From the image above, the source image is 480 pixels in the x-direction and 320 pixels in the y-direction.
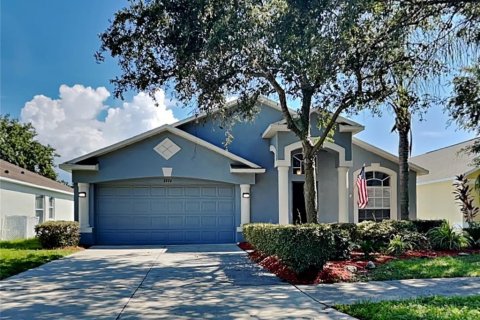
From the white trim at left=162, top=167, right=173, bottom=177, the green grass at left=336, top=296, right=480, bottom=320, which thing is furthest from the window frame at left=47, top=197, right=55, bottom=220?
the green grass at left=336, top=296, right=480, bottom=320

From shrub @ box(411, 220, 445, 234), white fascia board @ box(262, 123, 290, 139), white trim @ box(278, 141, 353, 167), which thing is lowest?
shrub @ box(411, 220, 445, 234)

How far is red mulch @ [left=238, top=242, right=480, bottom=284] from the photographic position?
9.04m

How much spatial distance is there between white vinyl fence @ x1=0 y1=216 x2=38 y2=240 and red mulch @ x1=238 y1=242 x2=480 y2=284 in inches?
452

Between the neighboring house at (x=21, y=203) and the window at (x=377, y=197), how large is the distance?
1495 cm

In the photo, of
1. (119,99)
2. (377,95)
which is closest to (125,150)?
(119,99)

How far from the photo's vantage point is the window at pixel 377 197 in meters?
19.6

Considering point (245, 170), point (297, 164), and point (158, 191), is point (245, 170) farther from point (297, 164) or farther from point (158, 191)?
point (158, 191)

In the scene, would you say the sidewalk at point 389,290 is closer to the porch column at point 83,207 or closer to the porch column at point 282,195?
the porch column at point 282,195

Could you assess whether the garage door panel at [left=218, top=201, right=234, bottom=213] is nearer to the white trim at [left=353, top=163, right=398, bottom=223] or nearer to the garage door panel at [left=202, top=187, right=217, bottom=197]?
the garage door panel at [left=202, top=187, right=217, bottom=197]

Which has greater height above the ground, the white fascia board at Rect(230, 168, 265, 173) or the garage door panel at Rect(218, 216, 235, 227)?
the white fascia board at Rect(230, 168, 265, 173)

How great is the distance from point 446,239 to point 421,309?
25.1 ft

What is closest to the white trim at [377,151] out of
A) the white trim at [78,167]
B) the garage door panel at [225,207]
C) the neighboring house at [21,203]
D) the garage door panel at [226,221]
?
the garage door panel at [225,207]

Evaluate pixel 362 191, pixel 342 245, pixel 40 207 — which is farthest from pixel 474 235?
pixel 40 207

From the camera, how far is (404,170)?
51.9 feet
